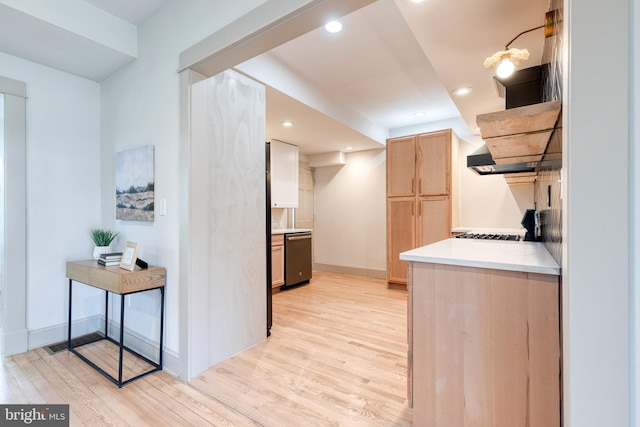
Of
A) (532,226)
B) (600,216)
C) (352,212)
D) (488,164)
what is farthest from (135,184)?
(352,212)

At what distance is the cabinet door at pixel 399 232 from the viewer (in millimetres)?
4438

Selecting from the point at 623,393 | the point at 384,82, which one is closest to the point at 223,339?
the point at 623,393

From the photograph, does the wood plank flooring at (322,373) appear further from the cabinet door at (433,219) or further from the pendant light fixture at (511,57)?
the pendant light fixture at (511,57)

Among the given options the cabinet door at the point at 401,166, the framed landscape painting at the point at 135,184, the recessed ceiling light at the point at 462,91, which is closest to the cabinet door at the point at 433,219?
the cabinet door at the point at 401,166

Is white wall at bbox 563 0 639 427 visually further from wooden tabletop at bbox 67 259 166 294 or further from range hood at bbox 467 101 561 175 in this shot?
wooden tabletop at bbox 67 259 166 294

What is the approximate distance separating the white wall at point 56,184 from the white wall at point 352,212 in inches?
152

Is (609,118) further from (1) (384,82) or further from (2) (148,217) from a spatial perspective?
(1) (384,82)

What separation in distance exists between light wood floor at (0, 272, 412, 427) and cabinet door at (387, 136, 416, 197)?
234 cm

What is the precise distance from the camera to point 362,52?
8.73ft

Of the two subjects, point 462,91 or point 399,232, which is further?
point 399,232

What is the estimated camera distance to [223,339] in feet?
7.40

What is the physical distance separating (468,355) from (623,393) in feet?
2.22

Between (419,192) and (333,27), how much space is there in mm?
2760

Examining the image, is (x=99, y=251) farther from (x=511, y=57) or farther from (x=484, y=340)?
(x=511, y=57)
